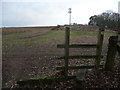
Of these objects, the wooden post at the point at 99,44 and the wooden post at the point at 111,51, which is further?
the wooden post at the point at 111,51

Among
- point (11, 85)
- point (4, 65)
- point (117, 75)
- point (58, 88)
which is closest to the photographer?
point (58, 88)

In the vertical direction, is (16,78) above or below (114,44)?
below

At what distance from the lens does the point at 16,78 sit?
165 inches

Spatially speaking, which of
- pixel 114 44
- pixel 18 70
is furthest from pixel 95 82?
pixel 18 70

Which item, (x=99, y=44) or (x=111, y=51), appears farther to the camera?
(x=111, y=51)

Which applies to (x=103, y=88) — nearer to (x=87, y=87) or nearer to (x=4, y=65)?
(x=87, y=87)

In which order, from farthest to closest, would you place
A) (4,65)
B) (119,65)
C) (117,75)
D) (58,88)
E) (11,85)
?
(4,65)
(119,65)
(117,75)
(11,85)
(58,88)

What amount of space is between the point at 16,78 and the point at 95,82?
9.04 ft

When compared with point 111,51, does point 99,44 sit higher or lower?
higher

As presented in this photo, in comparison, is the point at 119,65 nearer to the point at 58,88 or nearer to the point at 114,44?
the point at 114,44

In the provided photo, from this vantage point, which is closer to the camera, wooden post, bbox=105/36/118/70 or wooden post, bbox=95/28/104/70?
wooden post, bbox=95/28/104/70

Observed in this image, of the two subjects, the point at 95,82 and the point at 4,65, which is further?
the point at 4,65

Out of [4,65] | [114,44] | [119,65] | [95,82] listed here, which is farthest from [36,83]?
[119,65]

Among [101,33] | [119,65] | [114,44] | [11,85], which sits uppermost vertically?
[101,33]
